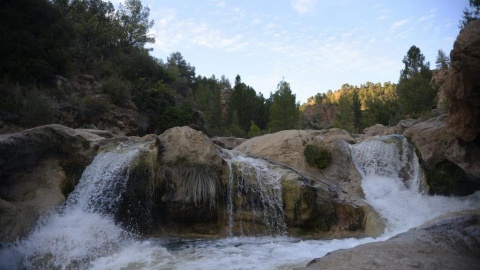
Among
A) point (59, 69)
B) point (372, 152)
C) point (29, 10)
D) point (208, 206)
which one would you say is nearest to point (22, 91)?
point (59, 69)

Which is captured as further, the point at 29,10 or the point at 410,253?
the point at 29,10

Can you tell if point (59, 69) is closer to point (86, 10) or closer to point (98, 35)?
point (98, 35)

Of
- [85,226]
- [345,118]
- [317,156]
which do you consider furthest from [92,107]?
[345,118]

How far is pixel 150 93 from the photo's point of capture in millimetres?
22234

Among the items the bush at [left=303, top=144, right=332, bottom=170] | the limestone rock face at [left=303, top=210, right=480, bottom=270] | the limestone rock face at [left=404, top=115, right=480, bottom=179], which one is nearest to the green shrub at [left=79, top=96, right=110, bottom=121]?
the bush at [left=303, top=144, right=332, bottom=170]

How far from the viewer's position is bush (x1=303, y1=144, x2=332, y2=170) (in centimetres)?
1350

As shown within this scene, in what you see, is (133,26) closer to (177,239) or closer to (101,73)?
(101,73)

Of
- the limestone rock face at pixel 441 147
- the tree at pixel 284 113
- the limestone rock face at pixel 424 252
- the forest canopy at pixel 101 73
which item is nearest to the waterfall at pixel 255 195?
the limestone rock face at pixel 424 252

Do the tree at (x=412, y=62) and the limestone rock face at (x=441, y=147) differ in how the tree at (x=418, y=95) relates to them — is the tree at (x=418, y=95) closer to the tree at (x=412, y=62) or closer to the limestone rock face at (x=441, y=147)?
the tree at (x=412, y=62)

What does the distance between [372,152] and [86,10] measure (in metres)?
26.3

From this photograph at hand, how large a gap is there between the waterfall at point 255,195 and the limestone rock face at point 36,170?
428 centimetres

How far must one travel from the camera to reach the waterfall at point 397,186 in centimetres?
1070

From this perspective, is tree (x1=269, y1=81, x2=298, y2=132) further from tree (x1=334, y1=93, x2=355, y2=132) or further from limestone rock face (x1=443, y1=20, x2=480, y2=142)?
limestone rock face (x1=443, y1=20, x2=480, y2=142)

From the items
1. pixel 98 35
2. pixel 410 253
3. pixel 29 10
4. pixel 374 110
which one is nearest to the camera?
pixel 410 253
